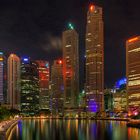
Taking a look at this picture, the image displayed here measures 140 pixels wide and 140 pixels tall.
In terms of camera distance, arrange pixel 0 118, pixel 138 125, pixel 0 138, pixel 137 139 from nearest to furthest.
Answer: pixel 0 138, pixel 137 139, pixel 138 125, pixel 0 118

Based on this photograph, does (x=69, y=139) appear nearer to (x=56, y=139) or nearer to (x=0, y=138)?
(x=56, y=139)

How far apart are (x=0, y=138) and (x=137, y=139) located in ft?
75.5

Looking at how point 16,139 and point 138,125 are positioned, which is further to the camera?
point 138,125

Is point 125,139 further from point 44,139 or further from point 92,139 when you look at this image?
point 44,139

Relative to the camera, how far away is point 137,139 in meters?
61.2

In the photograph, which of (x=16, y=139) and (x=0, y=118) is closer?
(x=16, y=139)

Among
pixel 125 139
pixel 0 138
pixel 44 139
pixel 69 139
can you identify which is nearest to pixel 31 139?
pixel 44 139

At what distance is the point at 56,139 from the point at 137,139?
13802mm

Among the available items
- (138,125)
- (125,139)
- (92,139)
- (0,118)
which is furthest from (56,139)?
(0,118)

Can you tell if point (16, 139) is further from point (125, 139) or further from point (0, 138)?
point (125, 139)

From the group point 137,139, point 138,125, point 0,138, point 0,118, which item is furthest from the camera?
point 0,118

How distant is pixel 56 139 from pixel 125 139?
1188 centimetres

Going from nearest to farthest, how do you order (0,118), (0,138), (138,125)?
(0,138), (138,125), (0,118)

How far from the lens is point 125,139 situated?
63.5m
